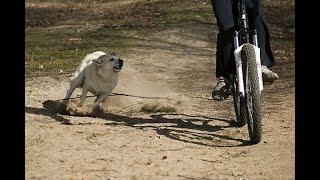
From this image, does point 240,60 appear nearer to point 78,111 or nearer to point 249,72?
point 249,72

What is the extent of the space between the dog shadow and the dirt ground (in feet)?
0.03

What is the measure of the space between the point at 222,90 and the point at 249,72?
0.95 metres

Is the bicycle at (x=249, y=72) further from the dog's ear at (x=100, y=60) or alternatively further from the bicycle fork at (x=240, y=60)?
the dog's ear at (x=100, y=60)

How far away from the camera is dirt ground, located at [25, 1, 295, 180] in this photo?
4840 mm

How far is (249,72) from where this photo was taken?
562 centimetres

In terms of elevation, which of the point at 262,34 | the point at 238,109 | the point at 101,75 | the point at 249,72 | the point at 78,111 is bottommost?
the point at 78,111

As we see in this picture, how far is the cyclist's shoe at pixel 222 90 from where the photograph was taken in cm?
652

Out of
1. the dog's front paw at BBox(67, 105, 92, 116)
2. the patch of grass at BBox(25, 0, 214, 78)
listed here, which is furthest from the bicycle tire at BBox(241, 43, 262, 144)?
the patch of grass at BBox(25, 0, 214, 78)

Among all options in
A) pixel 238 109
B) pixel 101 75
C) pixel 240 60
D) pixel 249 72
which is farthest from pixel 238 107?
pixel 101 75

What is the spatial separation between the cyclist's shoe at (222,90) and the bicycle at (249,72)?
37 cm

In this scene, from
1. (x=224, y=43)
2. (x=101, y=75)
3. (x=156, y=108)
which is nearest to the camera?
(x=224, y=43)

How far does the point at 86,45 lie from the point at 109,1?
1369 centimetres

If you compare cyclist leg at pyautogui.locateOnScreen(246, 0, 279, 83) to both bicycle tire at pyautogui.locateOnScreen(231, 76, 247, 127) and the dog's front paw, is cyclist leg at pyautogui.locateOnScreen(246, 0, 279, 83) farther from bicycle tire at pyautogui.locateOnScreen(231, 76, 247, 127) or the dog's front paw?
the dog's front paw

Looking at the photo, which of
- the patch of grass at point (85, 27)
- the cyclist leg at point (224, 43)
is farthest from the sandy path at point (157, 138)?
the patch of grass at point (85, 27)
